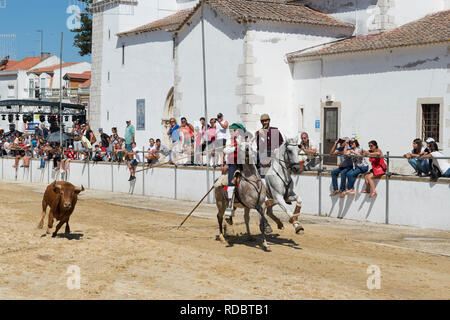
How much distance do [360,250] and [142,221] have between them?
21.6ft

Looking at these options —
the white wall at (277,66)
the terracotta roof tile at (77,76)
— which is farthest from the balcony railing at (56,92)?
the white wall at (277,66)

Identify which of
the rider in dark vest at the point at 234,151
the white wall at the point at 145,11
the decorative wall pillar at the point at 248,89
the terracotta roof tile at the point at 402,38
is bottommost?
the rider in dark vest at the point at 234,151

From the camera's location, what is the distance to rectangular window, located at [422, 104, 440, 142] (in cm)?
2417

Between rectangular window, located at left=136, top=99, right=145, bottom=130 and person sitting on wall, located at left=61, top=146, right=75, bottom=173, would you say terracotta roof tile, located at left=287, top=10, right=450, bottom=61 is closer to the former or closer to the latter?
person sitting on wall, located at left=61, top=146, right=75, bottom=173

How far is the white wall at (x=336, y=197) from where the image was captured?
18156mm

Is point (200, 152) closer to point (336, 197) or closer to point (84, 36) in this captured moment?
point (336, 197)

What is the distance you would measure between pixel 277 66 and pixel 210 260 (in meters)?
17.3

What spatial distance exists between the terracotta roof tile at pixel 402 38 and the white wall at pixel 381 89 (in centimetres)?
30

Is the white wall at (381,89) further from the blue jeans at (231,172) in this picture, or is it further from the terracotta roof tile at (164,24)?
the blue jeans at (231,172)

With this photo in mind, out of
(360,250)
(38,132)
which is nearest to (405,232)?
(360,250)

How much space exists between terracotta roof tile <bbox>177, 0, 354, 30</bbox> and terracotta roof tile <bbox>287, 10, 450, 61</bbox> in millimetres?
1311

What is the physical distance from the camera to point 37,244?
14.0 metres

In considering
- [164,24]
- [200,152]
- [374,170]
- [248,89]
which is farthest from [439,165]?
[164,24]

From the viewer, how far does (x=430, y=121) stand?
80.1 ft
